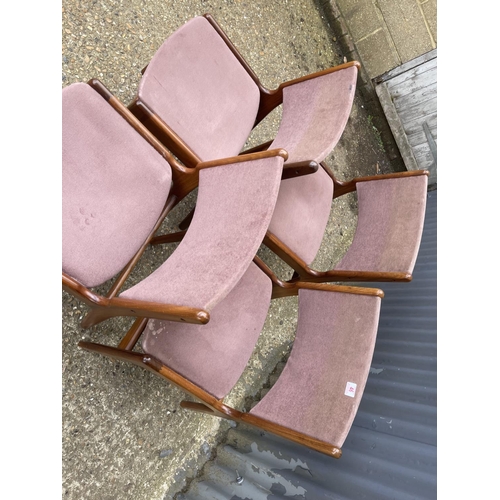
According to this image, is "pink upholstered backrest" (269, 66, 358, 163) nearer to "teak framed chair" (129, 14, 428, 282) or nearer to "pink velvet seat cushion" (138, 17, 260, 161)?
"teak framed chair" (129, 14, 428, 282)

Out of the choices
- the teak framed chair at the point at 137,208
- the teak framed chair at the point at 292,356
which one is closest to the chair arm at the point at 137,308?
the teak framed chair at the point at 137,208

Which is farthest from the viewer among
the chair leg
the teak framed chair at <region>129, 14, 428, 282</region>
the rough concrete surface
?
the chair leg

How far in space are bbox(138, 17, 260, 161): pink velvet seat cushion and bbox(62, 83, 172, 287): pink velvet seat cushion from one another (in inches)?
6.1

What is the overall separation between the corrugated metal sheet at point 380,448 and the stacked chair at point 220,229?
0.20 metres

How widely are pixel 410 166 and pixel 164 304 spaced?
235cm

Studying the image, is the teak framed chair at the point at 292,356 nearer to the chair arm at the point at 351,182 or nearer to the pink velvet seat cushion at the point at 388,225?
the pink velvet seat cushion at the point at 388,225

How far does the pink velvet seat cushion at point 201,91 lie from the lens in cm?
124

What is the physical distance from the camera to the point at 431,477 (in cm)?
110

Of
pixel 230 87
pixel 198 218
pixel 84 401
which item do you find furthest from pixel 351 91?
pixel 84 401

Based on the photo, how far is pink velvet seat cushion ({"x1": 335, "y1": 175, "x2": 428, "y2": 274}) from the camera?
145cm

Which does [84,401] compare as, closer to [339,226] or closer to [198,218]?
[198,218]

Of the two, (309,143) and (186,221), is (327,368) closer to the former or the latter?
(309,143)

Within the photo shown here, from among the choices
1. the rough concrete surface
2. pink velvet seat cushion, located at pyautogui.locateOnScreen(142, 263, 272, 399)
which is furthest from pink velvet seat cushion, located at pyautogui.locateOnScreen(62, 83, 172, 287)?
the rough concrete surface

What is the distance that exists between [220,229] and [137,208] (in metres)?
0.27
